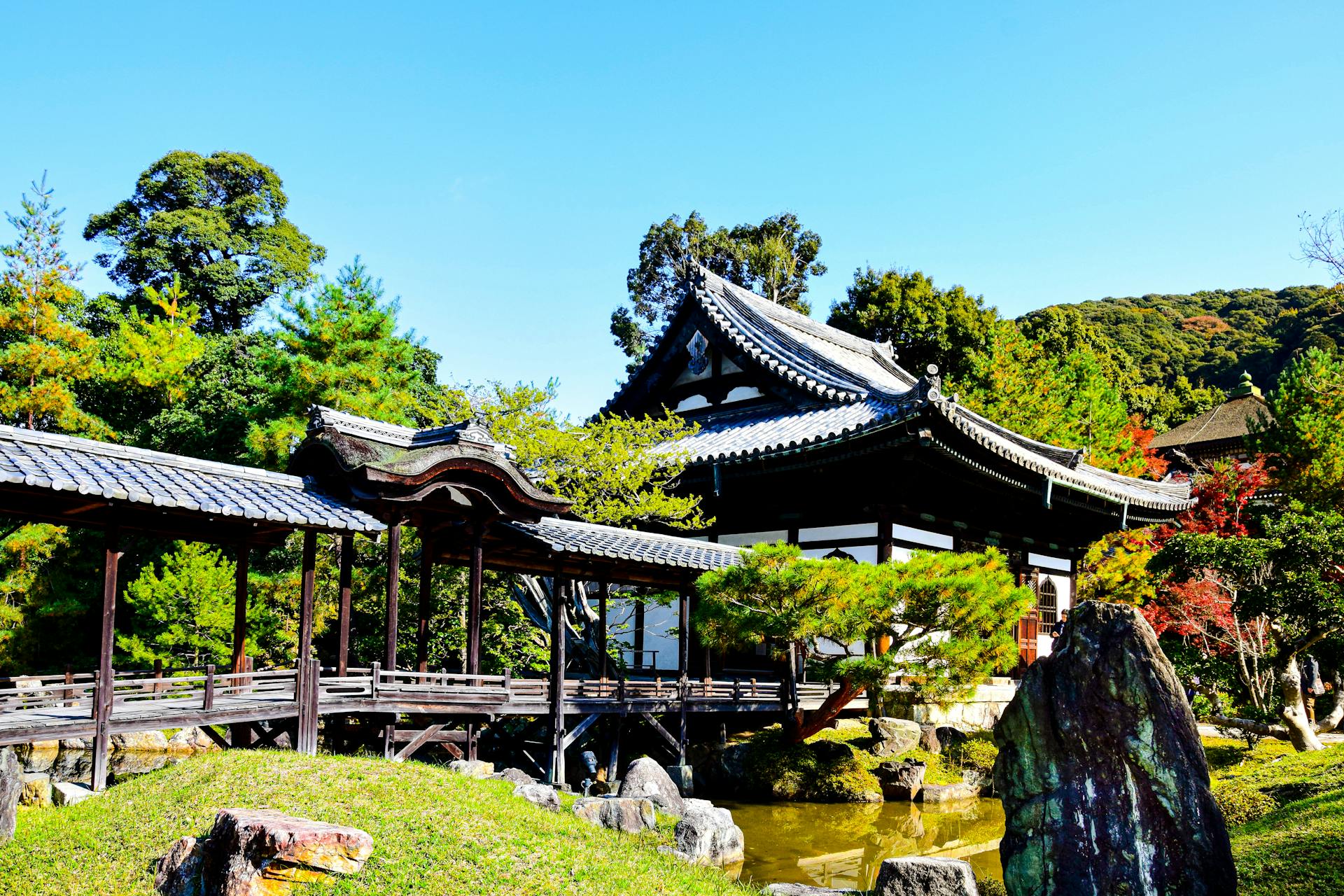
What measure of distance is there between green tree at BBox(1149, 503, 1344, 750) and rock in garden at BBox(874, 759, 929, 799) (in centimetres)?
461

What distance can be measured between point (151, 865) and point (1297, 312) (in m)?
69.1

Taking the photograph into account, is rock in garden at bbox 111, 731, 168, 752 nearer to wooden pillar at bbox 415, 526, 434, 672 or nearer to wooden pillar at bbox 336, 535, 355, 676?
wooden pillar at bbox 415, 526, 434, 672

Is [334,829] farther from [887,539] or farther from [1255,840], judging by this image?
[887,539]

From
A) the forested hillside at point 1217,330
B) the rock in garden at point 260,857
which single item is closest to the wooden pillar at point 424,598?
the rock in garden at point 260,857

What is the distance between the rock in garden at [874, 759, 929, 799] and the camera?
15109 millimetres

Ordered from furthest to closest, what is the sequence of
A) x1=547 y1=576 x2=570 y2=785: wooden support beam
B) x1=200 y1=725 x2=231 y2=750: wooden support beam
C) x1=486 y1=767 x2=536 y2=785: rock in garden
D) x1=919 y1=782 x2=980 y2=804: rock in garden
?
x1=919 y1=782 x2=980 y2=804: rock in garden → x1=547 y1=576 x2=570 y2=785: wooden support beam → x1=200 y1=725 x2=231 y2=750: wooden support beam → x1=486 y1=767 x2=536 y2=785: rock in garden

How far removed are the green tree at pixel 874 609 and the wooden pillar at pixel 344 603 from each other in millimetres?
4730

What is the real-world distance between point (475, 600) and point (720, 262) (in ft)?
110

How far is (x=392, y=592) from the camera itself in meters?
13.3

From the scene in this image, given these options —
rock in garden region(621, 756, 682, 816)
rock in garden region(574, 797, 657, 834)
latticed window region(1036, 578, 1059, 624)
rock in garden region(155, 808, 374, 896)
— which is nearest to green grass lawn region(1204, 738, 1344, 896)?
rock in garden region(574, 797, 657, 834)

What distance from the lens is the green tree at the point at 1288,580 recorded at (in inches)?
542

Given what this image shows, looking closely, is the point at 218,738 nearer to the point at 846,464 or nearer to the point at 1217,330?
the point at 846,464

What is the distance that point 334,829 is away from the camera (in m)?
7.56

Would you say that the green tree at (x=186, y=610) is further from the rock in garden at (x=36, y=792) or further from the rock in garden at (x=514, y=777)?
the rock in garden at (x=514, y=777)
